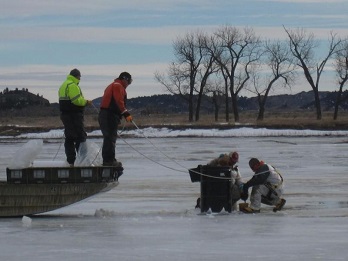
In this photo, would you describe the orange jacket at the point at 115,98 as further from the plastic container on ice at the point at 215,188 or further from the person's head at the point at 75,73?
the plastic container on ice at the point at 215,188

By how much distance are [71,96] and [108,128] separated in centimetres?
82

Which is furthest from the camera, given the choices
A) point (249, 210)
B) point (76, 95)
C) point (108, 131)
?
point (108, 131)

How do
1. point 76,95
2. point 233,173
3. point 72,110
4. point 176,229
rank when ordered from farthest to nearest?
1. point 72,110
2. point 76,95
3. point 233,173
4. point 176,229

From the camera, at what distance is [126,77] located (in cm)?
1516

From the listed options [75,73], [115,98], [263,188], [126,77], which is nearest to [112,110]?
[115,98]

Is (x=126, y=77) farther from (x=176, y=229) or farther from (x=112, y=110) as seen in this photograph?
(x=176, y=229)

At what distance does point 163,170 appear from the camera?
24641 mm

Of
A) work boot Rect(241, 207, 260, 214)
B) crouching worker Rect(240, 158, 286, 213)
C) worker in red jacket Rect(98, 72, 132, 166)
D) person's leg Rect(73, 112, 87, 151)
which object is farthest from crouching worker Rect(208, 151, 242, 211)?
person's leg Rect(73, 112, 87, 151)

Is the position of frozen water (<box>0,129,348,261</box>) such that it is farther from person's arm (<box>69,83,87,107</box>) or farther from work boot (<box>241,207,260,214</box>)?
person's arm (<box>69,83,87,107</box>)

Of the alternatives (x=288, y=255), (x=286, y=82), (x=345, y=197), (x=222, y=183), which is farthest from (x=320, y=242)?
(x=286, y=82)

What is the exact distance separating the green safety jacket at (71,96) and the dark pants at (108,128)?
38cm

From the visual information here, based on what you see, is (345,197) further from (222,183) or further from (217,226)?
(217,226)

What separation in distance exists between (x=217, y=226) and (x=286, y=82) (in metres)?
76.7

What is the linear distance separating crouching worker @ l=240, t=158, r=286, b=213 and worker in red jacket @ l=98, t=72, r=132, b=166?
220cm
